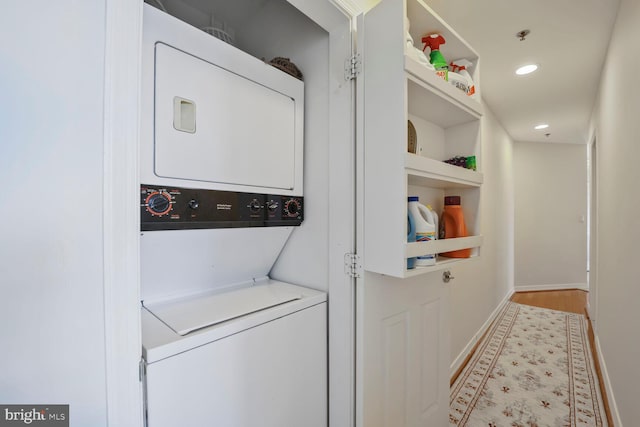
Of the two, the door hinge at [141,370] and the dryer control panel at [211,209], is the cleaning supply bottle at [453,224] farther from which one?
the door hinge at [141,370]

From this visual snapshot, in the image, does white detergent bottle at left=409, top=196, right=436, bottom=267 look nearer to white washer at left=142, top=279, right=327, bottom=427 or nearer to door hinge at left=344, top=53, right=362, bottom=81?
white washer at left=142, top=279, right=327, bottom=427

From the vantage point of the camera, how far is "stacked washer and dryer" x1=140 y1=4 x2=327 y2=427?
0.87 meters

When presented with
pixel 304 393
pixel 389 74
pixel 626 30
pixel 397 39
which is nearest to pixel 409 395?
pixel 304 393

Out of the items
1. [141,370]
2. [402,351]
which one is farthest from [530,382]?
[141,370]

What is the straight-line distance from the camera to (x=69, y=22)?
57 cm

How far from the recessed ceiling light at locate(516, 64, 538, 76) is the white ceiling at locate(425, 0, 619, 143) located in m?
0.05

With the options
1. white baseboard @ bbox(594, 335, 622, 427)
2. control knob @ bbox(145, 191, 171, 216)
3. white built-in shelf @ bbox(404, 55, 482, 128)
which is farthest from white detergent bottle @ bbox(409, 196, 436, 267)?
white baseboard @ bbox(594, 335, 622, 427)

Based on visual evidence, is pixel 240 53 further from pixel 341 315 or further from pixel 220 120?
pixel 341 315

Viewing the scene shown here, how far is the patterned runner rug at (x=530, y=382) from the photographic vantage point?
1.97 metres

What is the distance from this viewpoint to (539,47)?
2.17 meters

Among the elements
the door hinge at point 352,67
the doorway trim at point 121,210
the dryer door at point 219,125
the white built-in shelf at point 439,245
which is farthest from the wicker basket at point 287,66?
the white built-in shelf at point 439,245

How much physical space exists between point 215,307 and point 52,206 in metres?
0.66

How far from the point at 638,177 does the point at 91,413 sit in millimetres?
2481

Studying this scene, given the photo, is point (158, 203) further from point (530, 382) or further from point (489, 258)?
point (489, 258)
